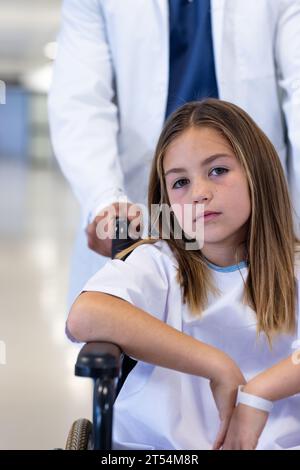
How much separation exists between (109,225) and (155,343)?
0.44 meters

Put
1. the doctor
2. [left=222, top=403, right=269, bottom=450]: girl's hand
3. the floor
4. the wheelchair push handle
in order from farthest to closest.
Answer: the floor
the doctor
the wheelchair push handle
[left=222, top=403, right=269, bottom=450]: girl's hand

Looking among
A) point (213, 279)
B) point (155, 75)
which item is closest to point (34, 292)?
point (155, 75)

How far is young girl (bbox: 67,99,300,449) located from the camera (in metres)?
1.33

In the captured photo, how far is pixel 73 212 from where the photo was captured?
8789 mm

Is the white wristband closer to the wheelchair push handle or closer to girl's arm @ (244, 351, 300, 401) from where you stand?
girl's arm @ (244, 351, 300, 401)

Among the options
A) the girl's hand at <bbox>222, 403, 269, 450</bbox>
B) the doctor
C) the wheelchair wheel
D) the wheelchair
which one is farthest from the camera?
the doctor

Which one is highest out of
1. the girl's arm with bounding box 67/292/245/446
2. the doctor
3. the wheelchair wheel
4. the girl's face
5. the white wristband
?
the doctor

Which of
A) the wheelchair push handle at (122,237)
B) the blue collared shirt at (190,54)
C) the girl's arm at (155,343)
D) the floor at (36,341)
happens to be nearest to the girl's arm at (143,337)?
the girl's arm at (155,343)

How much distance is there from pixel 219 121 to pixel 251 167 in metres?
0.11

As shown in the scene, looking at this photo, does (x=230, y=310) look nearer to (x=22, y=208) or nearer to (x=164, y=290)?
(x=164, y=290)

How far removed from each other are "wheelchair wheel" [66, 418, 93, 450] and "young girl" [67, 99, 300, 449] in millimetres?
55

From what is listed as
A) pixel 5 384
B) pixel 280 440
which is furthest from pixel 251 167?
pixel 5 384

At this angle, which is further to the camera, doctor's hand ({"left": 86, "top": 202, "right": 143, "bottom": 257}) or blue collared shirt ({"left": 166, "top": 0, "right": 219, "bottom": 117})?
blue collared shirt ({"left": 166, "top": 0, "right": 219, "bottom": 117})

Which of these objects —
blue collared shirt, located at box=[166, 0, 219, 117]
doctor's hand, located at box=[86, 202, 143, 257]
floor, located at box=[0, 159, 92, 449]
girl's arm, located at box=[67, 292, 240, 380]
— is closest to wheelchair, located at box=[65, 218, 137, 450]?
girl's arm, located at box=[67, 292, 240, 380]
